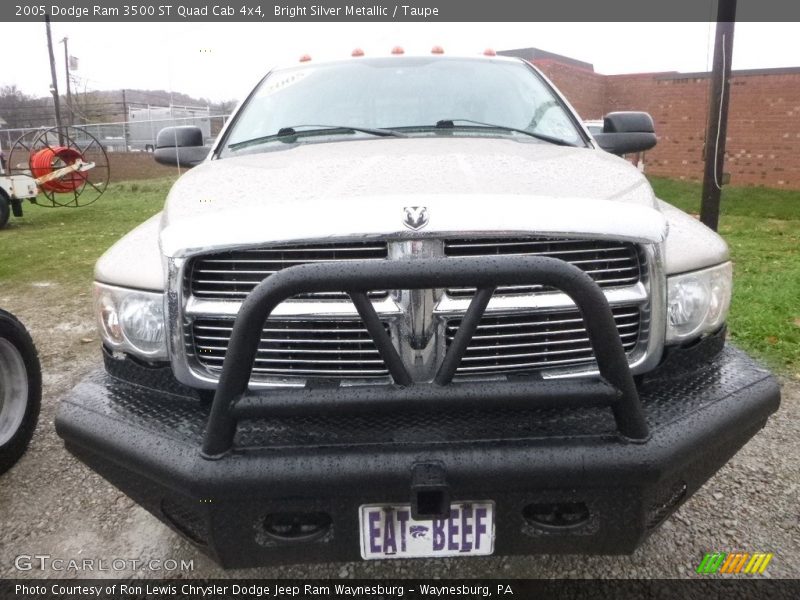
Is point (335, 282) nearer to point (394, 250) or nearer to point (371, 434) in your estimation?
point (394, 250)

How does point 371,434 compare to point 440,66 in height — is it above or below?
below

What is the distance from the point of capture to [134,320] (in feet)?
6.40

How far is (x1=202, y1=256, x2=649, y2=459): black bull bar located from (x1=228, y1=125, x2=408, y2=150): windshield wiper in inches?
56.5

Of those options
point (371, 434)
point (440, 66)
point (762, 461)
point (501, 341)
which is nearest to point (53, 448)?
point (371, 434)

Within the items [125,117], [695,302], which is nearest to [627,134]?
[695,302]

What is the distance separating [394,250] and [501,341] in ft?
1.39

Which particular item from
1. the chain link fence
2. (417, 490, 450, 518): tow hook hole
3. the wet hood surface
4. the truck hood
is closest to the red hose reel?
the chain link fence

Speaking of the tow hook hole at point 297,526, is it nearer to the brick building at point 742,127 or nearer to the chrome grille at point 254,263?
the chrome grille at point 254,263

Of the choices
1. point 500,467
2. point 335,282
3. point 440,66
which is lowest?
point 500,467

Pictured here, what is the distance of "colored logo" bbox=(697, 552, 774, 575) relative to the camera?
225cm

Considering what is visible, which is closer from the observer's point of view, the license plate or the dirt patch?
the license plate

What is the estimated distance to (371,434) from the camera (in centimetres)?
164

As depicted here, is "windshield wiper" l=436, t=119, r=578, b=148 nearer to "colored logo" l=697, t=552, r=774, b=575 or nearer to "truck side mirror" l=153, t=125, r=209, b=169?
"truck side mirror" l=153, t=125, r=209, b=169
